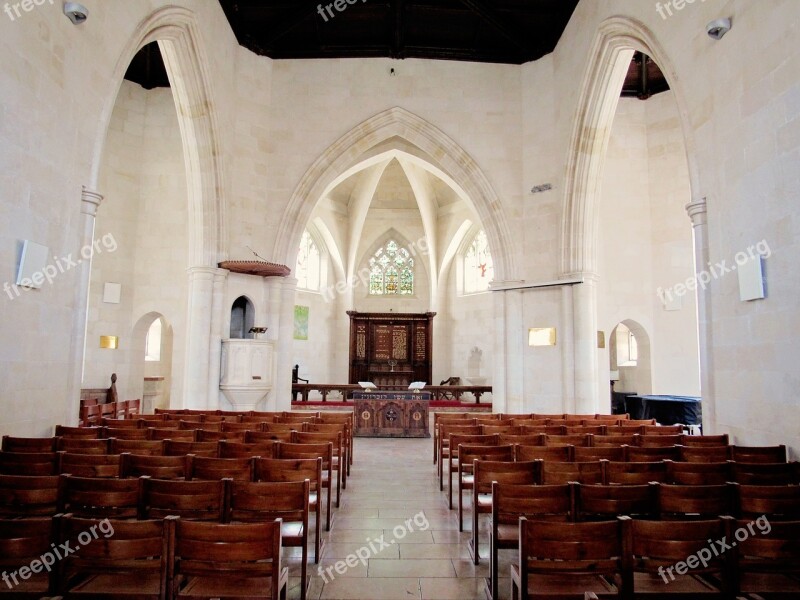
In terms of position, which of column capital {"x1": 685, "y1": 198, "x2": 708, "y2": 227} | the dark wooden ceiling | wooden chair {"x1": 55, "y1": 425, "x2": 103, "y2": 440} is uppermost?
the dark wooden ceiling

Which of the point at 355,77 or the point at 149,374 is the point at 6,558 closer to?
the point at 355,77

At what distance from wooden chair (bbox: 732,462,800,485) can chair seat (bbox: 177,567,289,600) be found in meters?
3.40

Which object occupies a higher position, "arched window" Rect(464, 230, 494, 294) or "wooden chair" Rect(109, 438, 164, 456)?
"arched window" Rect(464, 230, 494, 294)

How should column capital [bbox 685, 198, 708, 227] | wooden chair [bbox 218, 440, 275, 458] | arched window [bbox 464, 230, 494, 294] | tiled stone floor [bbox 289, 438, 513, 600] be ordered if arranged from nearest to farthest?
tiled stone floor [bbox 289, 438, 513, 600], wooden chair [bbox 218, 440, 275, 458], column capital [bbox 685, 198, 708, 227], arched window [bbox 464, 230, 494, 294]

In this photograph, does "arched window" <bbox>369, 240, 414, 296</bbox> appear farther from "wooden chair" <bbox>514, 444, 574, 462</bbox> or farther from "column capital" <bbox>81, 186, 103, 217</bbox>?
"wooden chair" <bbox>514, 444, 574, 462</bbox>

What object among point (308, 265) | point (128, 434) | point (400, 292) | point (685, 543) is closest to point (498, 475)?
point (685, 543)

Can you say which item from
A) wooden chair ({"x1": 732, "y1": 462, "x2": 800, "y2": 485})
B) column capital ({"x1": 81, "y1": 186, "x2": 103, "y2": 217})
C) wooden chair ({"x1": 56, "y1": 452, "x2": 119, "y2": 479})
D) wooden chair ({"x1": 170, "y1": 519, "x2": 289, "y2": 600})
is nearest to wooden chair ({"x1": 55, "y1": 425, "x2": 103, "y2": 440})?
wooden chair ({"x1": 56, "y1": 452, "x2": 119, "y2": 479})

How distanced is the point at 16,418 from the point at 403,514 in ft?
12.7

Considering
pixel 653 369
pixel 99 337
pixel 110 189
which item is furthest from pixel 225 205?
pixel 653 369

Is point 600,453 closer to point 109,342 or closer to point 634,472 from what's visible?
point 634,472

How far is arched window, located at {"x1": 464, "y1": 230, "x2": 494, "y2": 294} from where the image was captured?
18.8 meters

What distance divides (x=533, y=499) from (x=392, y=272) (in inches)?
693

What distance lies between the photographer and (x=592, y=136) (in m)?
10.8

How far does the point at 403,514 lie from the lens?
5.14 m
